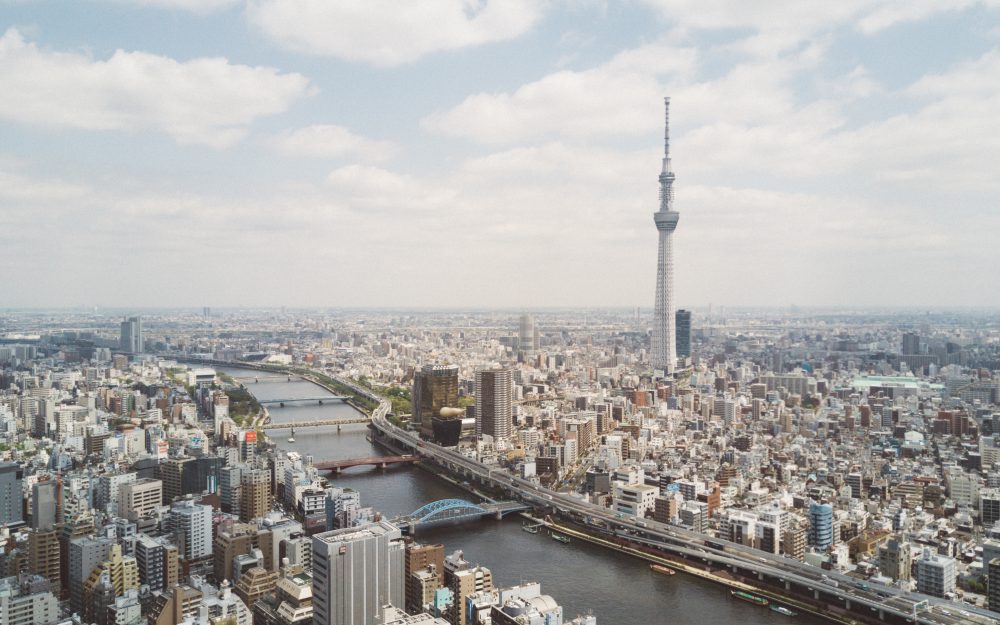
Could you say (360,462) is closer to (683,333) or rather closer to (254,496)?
(254,496)

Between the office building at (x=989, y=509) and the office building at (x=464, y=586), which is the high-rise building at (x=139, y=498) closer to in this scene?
the office building at (x=464, y=586)

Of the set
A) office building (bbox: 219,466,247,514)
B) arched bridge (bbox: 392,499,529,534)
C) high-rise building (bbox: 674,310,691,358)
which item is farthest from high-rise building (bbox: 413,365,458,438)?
high-rise building (bbox: 674,310,691,358)

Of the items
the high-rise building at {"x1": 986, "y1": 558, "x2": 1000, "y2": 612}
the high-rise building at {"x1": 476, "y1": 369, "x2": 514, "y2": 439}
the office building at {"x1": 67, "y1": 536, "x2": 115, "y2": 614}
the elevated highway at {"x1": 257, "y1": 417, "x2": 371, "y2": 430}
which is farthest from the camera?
the elevated highway at {"x1": 257, "y1": 417, "x2": 371, "y2": 430}

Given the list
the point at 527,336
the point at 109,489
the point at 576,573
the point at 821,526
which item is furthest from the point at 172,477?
the point at 527,336

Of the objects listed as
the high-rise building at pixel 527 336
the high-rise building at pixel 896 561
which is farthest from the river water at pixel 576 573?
the high-rise building at pixel 527 336

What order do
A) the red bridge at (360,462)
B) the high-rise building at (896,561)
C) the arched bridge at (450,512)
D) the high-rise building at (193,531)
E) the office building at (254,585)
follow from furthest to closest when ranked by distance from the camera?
the red bridge at (360,462) → the arched bridge at (450,512) → the high-rise building at (193,531) → the high-rise building at (896,561) → the office building at (254,585)

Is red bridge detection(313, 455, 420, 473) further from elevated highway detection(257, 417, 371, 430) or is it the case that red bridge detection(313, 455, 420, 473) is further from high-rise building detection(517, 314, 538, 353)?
high-rise building detection(517, 314, 538, 353)
